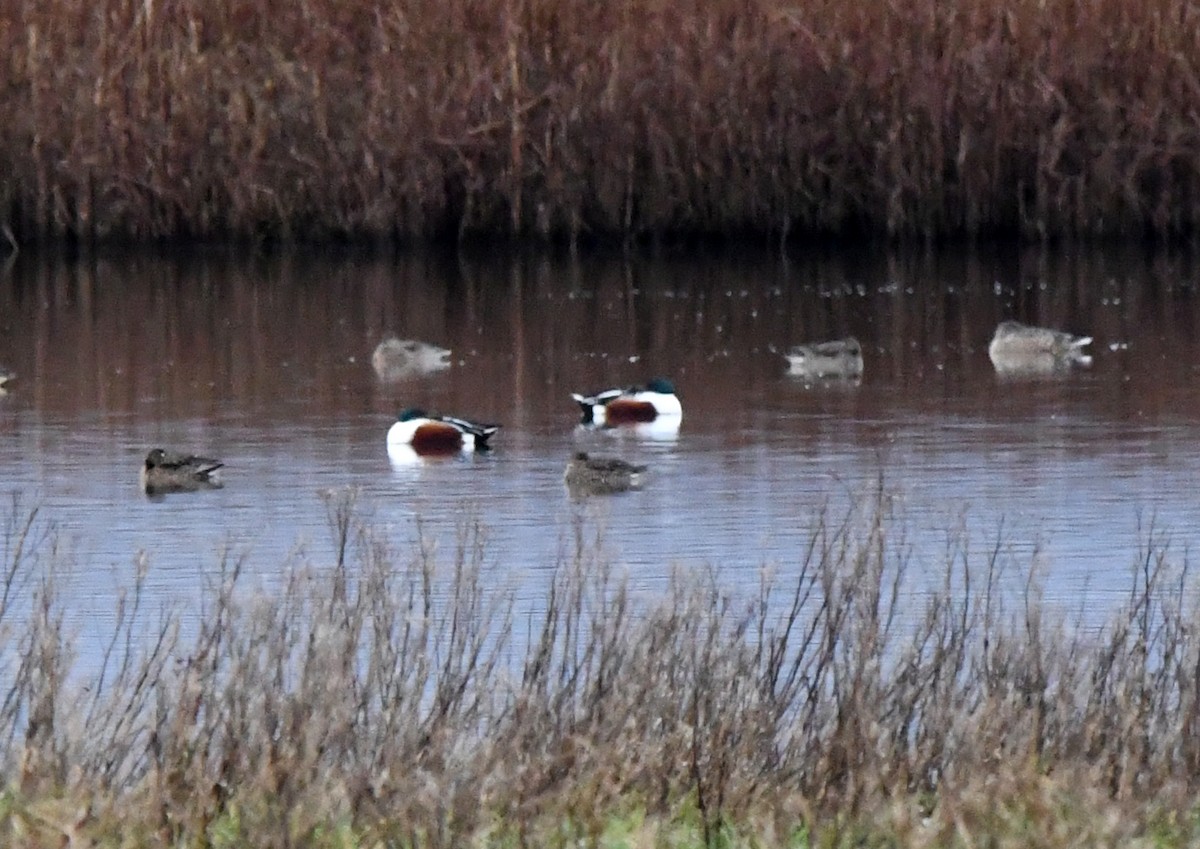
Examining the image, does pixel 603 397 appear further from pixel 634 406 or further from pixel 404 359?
pixel 404 359

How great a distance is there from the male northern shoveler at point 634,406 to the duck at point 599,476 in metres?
2.04

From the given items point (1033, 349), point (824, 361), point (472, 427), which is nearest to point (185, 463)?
point (472, 427)

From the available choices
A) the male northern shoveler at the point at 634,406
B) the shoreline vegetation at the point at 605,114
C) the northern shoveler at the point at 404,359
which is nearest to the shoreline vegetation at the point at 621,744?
the male northern shoveler at the point at 634,406

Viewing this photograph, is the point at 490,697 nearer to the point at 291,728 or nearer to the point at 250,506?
the point at 291,728

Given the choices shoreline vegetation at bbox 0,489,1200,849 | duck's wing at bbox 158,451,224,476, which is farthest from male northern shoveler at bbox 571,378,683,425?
shoreline vegetation at bbox 0,489,1200,849

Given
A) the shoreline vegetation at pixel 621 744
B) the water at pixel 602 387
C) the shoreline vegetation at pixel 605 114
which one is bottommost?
the water at pixel 602 387

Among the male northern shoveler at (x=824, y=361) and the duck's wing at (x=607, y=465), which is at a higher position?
the male northern shoveler at (x=824, y=361)

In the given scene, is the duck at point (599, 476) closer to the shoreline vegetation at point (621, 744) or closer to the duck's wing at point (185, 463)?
the duck's wing at point (185, 463)

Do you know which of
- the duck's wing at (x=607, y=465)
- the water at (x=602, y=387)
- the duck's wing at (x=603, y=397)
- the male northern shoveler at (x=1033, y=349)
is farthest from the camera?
the male northern shoveler at (x=1033, y=349)

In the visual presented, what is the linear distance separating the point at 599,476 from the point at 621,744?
641 centimetres

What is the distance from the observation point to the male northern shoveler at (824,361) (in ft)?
52.8

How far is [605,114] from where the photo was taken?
22.5 metres

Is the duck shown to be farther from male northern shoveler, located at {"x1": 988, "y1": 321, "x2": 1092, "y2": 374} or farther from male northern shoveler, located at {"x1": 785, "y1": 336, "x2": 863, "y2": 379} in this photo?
male northern shoveler, located at {"x1": 988, "y1": 321, "x2": 1092, "y2": 374}

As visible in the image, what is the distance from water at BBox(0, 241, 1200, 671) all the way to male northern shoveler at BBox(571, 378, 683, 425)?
18 cm
